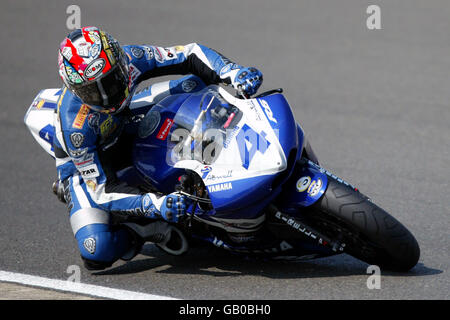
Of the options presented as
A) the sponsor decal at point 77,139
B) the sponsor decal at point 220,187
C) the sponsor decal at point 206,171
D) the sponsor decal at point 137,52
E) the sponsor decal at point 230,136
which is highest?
the sponsor decal at point 137,52

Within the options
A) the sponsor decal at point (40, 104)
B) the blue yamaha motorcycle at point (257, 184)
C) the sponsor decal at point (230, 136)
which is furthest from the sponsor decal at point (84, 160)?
the sponsor decal at point (230, 136)

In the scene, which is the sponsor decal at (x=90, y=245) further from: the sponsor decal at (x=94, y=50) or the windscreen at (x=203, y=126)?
the sponsor decal at (x=94, y=50)

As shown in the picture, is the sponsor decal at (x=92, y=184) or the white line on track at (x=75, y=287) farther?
the sponsor decal at (x=92, y=184)

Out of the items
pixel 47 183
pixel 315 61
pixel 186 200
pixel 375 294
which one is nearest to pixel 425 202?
pixel 375 294

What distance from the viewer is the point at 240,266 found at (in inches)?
215

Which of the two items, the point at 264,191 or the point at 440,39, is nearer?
the point at 264,191

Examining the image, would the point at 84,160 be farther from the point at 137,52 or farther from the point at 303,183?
the point at 303,183

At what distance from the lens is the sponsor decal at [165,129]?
5.14 m

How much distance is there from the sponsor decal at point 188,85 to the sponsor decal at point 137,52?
355 mm

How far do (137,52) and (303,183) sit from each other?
166 cm
